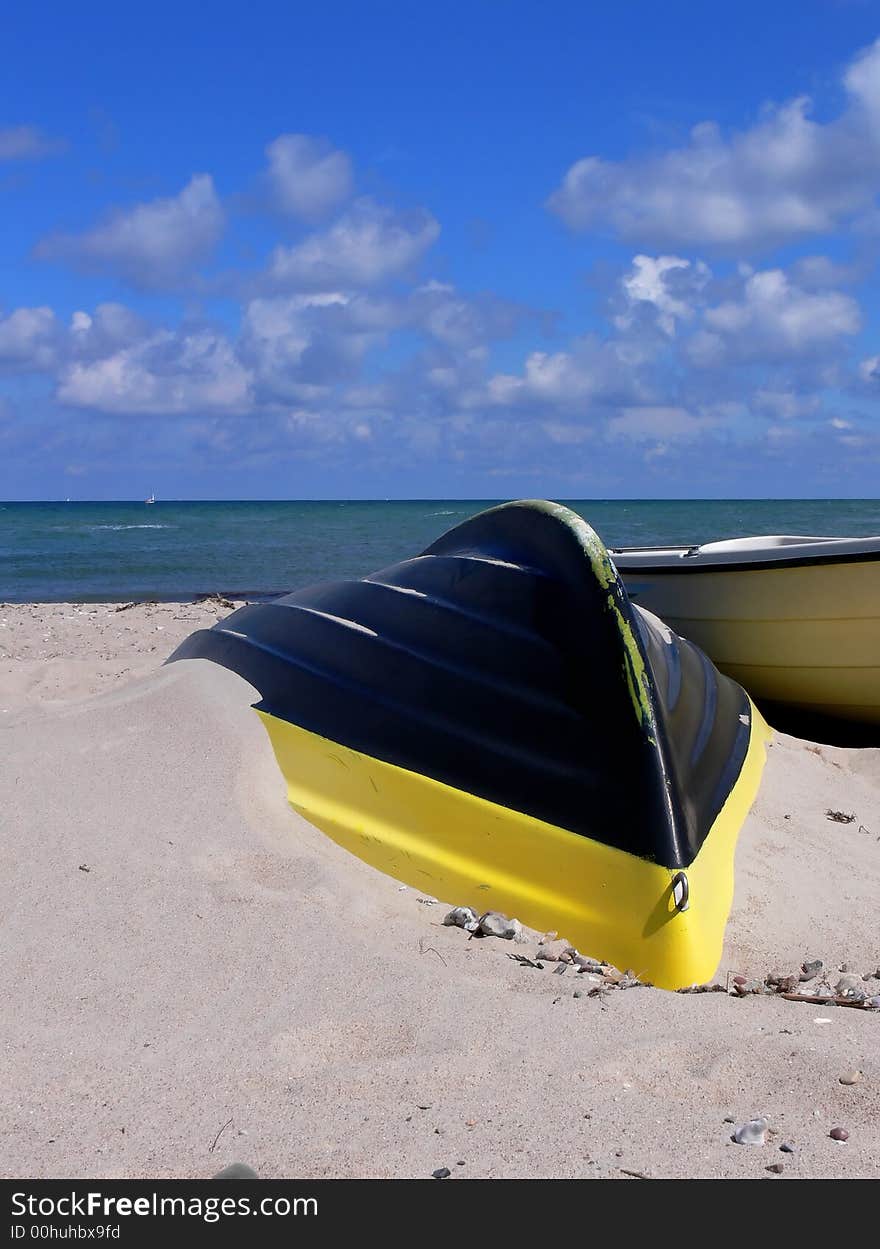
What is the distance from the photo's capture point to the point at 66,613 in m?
12.4

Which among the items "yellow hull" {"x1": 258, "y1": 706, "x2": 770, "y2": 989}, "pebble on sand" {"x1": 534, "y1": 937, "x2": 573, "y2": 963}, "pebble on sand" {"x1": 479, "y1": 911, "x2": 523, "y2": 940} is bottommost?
"pebble on sand" {"x1": 534, "y1": 937, "x2": 573, "y2": 963}

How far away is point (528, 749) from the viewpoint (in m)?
3.10

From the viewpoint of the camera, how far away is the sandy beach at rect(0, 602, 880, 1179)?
183 centimetres

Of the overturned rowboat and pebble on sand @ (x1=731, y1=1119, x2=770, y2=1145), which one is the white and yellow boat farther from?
pebble on sand @ (x1=731, y1=1119, x2=770, y2=1145)

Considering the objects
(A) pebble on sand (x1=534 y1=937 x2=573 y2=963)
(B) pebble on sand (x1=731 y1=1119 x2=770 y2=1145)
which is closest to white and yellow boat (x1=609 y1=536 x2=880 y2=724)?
(A) pebble on sand (x1=534 y1=937 x2=573 y2=963)

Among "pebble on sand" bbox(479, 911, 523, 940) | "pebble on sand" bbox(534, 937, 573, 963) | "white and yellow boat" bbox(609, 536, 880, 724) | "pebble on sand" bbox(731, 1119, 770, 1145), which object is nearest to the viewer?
"pebble on sand" bbox(731, 1119, 770, 1145)

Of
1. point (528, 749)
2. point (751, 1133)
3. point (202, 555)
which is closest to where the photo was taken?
point (751, 1133)

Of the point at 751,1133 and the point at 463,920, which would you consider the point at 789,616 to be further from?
the point at 751,1133

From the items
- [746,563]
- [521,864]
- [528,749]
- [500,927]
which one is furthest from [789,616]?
[500,927]

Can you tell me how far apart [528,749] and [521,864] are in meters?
0.36

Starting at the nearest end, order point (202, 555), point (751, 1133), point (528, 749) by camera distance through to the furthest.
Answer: point (751, 1133) → point (528, 749) → point (202, 555)

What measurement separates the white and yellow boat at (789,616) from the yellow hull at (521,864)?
269cm

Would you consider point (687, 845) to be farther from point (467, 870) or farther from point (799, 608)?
point (799, 608)

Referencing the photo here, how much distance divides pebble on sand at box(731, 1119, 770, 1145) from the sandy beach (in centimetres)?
2
